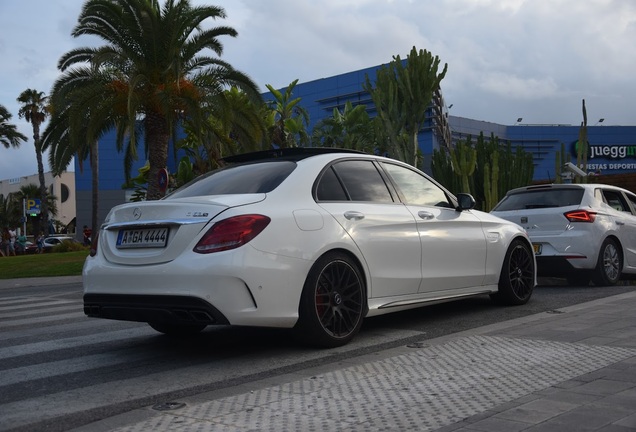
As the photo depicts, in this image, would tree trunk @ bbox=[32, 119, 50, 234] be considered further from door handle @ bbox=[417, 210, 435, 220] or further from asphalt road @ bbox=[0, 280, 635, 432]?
door handle @ bbox=[417, 210, 435, 220]

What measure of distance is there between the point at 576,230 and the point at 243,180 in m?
5.63

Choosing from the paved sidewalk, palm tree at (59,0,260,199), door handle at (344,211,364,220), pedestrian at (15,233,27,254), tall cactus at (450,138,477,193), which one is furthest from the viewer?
pedestrian at (15,233,27,254)

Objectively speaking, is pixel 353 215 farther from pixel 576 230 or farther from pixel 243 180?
pixel 576 230

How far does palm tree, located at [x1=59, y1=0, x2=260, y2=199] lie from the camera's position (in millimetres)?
20478

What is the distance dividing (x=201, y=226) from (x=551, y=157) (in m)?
79.5

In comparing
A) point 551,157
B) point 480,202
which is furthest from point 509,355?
point 551,157

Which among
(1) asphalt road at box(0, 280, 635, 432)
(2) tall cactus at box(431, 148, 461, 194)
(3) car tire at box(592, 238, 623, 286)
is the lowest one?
(1) asphalt road at box(0, 280, 635, 432)

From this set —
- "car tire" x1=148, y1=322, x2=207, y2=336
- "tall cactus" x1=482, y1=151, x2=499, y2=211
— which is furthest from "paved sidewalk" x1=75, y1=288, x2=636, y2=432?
"tall cactus" x1=482, y1=151, x2=499, y2=211

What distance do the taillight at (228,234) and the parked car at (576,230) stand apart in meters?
5.94

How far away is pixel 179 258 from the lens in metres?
5.00

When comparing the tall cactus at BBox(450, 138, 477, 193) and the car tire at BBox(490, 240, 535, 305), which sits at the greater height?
the tall cactus at BBox(450, 138, 477, 193)

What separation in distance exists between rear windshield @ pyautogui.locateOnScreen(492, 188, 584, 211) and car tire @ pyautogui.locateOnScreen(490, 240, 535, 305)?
7.59 ft

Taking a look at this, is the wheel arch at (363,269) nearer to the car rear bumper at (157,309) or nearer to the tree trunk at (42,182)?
the car rear bumper at (157,309)

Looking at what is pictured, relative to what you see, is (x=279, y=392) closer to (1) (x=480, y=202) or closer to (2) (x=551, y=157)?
(1) (x=480, y=202)
